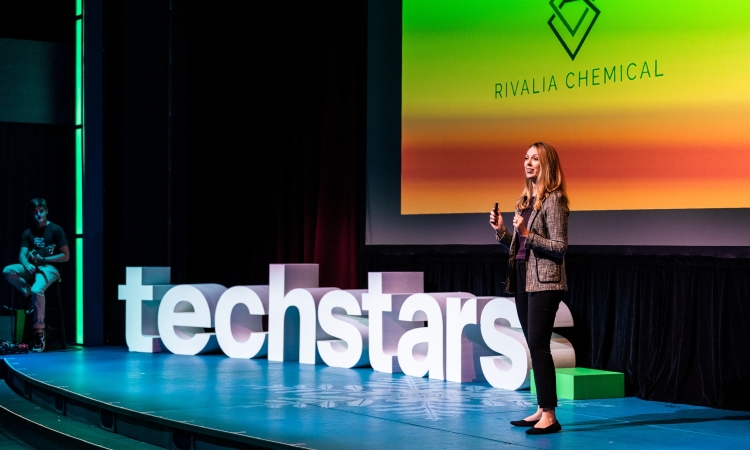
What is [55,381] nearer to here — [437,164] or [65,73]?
[437,164]

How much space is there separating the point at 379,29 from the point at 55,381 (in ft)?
11.3

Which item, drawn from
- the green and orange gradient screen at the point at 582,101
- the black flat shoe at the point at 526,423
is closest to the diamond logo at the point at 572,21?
the green and orange gradient screen at the point at 582,101

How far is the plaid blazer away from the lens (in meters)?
4.21

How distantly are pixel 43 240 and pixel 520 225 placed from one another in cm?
537

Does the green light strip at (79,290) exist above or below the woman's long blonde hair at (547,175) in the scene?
below

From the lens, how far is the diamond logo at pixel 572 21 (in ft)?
19.3

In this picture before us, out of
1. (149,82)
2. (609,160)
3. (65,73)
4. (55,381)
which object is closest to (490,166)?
(609,160)

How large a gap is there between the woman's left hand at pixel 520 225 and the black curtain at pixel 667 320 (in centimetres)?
145

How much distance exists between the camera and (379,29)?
7.64 m

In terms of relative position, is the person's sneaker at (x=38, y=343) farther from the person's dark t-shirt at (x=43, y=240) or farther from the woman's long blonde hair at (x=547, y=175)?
the woman's long blonde hair at (x=547, y=175)

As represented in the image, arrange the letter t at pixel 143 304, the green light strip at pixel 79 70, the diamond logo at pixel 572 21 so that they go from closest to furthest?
the diamond logo at pixel 572 21 < the letter t at pixel 143 304 < the green light strip at pixel 79 70

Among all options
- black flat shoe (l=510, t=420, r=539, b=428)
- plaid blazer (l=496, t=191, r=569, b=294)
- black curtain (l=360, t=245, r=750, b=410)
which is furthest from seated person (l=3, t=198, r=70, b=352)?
plaid blazer (l=496, t=191, r=569, b=294)

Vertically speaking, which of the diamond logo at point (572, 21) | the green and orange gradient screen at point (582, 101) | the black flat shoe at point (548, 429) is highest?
the diamond logo at point (572, 21)

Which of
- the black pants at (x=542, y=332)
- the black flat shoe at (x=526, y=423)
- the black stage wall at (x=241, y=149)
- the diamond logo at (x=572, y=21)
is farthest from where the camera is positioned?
the black stage wall at (x=241, y=149)
